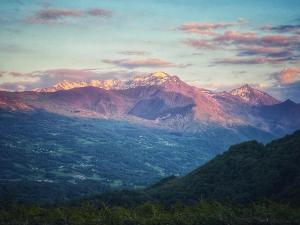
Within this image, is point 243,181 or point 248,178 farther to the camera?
point 248,178

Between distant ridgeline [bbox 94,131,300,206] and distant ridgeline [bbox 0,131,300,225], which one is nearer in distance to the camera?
distant ridgeline [bbox 0,131,300,225]

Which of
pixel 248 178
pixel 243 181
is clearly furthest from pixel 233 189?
pixel 248 178

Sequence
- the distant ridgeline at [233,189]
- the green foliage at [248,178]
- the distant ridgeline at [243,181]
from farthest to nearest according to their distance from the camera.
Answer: the distant ridgeline at [243,181], the green foliage at [248,178], the distant ridgeline at [233,189]

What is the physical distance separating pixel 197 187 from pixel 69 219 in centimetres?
10253

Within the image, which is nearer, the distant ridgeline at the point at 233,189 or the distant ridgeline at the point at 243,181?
the distant ridgeline at the point at 233,189

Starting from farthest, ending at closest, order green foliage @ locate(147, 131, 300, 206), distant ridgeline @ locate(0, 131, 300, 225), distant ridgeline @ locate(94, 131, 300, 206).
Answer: distant ridgeline @ locate(94, 131, 300, 206), green foliage @ locate(147, 131, 300, 206), distant ridgeline @ locate(0, 131, 300, 225)

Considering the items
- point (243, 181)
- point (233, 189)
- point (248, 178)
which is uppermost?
point (248, 178)

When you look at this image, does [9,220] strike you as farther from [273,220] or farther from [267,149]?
[267,149]

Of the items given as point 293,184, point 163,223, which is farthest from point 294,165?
point 163,223

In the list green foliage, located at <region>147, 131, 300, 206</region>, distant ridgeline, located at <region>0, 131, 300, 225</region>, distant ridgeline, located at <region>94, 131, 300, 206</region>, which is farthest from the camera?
distant ridgeline, located at <region>94, 131, 300, 206</region>

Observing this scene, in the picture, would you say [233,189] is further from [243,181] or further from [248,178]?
[248,178]

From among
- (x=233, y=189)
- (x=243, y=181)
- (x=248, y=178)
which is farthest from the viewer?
(x=248, y=178)

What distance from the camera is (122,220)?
78.0 meters

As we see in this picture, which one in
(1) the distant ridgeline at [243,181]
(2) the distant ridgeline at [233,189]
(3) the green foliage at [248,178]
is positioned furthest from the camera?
(1) the distant ridgeline at [243,181]
